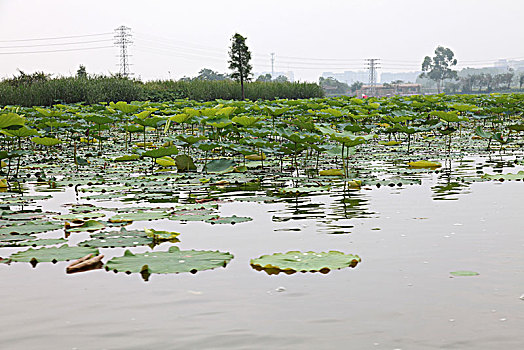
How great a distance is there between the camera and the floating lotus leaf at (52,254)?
10.1 ft

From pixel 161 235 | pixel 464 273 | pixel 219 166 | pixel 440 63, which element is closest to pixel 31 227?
pixel 161 235

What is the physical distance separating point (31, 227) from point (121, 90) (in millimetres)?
20718

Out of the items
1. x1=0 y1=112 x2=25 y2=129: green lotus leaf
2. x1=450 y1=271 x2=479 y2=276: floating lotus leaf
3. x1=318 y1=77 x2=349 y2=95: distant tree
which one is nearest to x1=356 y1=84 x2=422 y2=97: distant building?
x1=318 y1=77 x2=349 y2=95: distant tree

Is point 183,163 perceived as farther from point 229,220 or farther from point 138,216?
point 229,220

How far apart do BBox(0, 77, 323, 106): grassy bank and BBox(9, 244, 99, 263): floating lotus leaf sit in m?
17.3

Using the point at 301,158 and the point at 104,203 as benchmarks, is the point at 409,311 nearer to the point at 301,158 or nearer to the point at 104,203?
the point at 104,203

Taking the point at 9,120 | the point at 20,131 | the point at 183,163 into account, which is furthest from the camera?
the point at 183,163

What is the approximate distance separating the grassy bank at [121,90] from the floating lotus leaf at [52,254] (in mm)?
17265

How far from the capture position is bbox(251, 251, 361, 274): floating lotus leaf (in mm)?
2865

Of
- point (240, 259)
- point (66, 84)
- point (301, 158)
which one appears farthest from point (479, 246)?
point (66, 84)

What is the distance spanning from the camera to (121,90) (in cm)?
2383

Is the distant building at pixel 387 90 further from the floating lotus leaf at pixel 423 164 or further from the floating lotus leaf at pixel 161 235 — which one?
the floating lotus leaf at pixel 161 235

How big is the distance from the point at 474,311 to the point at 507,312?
0.40 ft

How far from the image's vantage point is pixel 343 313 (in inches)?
92.0
